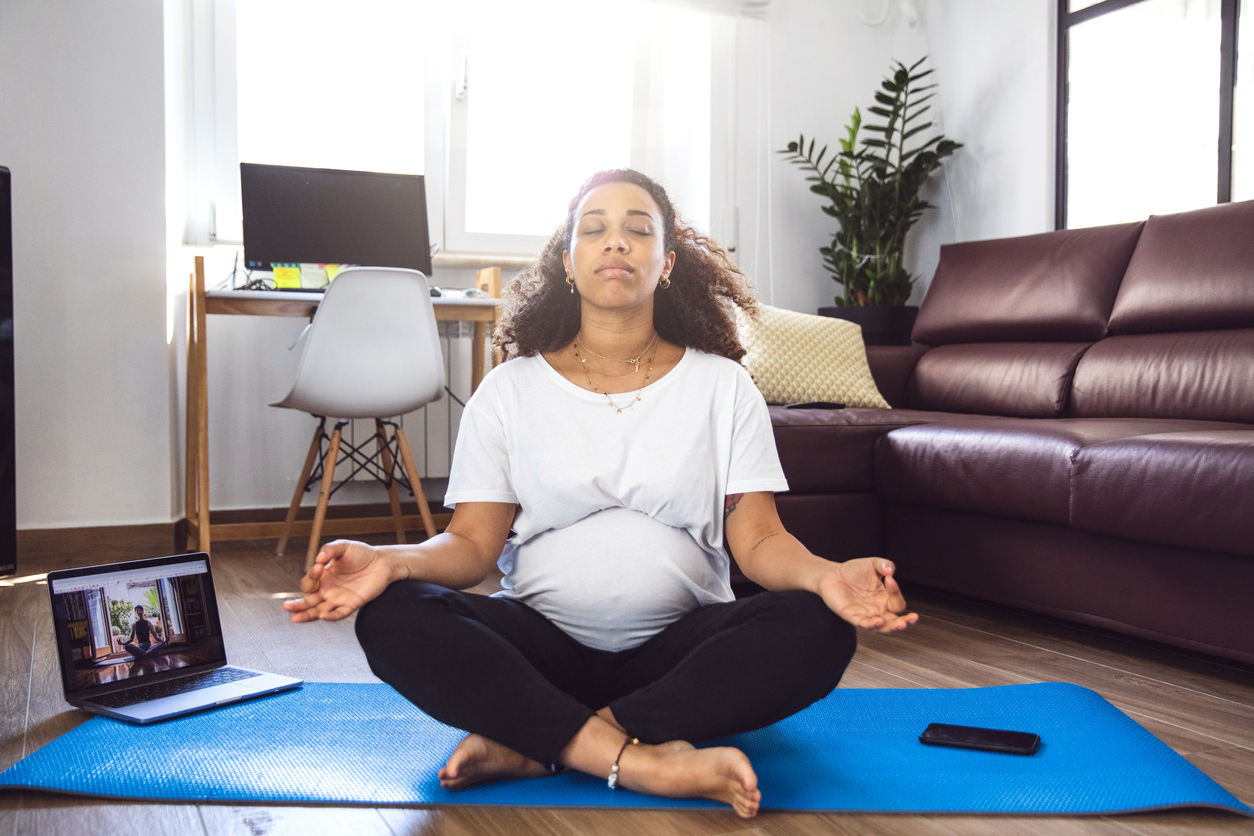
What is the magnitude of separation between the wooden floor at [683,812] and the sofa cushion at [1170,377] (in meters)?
0.64

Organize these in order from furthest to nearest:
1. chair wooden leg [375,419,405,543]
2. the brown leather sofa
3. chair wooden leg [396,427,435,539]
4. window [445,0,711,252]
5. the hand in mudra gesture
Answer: window [445,0,711,252]
chair wooden leg [375,419,405,543]
chair wooden leg [396,427,435,539]
the brown leather sofa
the hand in mudra gesture

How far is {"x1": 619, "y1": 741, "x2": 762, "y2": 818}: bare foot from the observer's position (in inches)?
41.3

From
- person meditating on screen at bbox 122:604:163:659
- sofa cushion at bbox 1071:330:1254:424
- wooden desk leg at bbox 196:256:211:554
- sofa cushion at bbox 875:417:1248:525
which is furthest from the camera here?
wooden desk leg at bbox 196:256:211:554

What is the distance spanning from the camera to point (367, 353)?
107 inches

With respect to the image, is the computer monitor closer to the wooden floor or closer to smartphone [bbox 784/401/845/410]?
the wooden floor

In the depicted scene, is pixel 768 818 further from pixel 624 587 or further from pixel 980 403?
pixel 980 403

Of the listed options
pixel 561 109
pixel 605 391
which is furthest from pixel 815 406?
pixel 561 109

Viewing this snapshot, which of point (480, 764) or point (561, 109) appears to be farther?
point (561, 109)

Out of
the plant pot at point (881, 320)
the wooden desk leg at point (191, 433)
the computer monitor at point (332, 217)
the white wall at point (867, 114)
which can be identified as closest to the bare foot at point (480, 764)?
the wooden desk leg at point (191, 433)

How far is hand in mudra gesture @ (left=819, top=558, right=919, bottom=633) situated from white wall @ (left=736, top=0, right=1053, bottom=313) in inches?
115

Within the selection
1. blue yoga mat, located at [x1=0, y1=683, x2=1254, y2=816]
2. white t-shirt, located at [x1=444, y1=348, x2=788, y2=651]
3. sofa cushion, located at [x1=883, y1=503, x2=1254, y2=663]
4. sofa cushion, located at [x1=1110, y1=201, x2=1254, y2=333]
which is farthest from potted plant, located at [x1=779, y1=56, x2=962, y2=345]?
white t-shirt, located at [x1=444, y1=348, x2=788, y2=651]

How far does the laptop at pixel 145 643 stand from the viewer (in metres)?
1.48

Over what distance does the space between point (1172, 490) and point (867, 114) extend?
282 centimetres

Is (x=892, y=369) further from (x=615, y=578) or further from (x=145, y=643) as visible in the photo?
(x=145, y=643)
